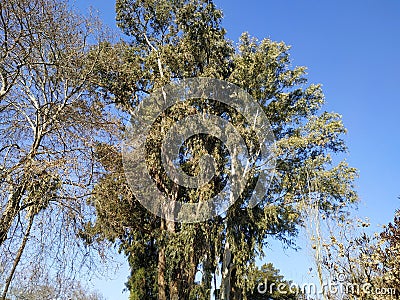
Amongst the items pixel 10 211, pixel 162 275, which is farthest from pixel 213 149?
pixel 10 211

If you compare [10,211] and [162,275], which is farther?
[162,275]

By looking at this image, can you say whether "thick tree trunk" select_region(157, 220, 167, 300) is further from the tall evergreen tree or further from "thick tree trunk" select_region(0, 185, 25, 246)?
"thick tree trunk" select_region(0, 185, 25, 246)

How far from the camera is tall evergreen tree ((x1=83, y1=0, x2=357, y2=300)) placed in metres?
10.2

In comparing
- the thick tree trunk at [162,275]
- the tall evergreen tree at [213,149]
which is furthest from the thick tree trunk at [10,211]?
the thick tree trunk at [162,275]

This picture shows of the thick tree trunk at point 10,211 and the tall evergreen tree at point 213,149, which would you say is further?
the tall evergreen tree at point 213,149

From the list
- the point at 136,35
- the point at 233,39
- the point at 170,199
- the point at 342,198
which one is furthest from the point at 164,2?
the point at 342,198

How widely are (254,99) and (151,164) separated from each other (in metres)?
3.68

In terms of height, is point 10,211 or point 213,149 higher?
point 213,149

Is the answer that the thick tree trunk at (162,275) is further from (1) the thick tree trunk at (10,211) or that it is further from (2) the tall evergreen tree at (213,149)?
(1) the thick tree trunk at (10,211)

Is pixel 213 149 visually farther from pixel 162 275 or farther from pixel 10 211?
pixel 10 211

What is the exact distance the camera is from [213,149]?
10867mm

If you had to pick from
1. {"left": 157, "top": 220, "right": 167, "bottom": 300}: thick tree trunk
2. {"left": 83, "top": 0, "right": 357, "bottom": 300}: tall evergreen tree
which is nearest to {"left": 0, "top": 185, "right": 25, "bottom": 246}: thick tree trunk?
{"left": 83, "top": 0, "right": 357, "bottom": 300}: tall evergreen tree

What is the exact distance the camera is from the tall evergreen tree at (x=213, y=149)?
10.2m

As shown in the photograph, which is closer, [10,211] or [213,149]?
[10,211]
